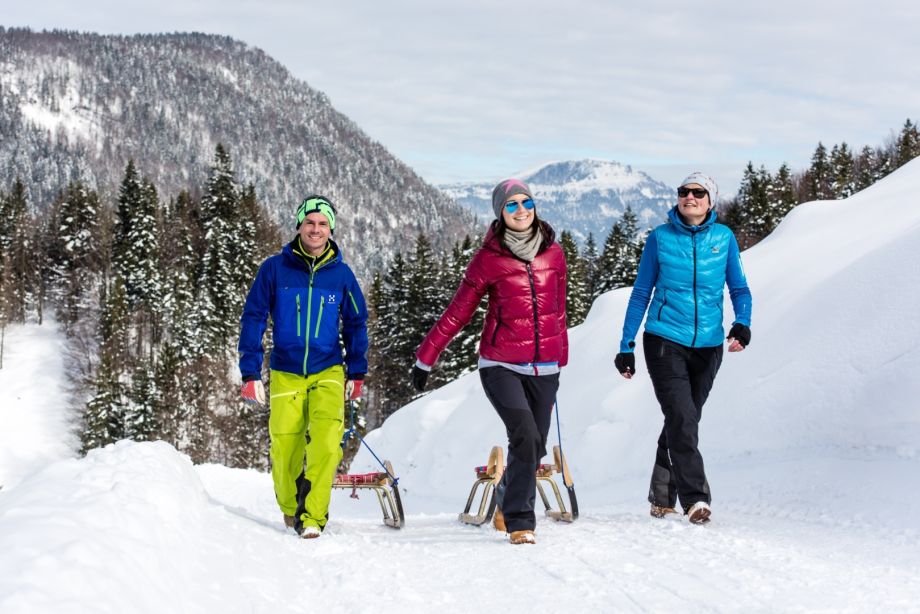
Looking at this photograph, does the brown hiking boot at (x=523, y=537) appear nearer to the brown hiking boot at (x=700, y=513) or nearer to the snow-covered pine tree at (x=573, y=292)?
the brown hiking boot at (x=700, y=513)

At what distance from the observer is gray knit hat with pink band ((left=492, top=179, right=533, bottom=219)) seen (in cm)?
543

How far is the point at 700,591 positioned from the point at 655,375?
7.19 feet

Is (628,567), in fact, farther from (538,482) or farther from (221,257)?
(221,257)

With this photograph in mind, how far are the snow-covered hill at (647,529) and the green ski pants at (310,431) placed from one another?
37 cm

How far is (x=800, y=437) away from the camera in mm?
7898

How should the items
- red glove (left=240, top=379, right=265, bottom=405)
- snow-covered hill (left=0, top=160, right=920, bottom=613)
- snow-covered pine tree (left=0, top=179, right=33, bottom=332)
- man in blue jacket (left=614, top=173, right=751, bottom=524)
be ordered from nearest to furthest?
snow-covered hill (left=0, top=160, right=920, bottom=613)
red glove (left=240, top=379, right=265, bottom=405)
man in blue jacket (left=614, top=173, right=751, bottom=524)
snow-covered pine tree (left=0, top=179, right=33, bottom=332)

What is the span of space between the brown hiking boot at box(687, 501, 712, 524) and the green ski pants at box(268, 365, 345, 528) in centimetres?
269

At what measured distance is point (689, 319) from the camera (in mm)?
5758

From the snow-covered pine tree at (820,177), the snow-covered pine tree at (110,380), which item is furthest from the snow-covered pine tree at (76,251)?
the snow-covered pine tree at (820,177)

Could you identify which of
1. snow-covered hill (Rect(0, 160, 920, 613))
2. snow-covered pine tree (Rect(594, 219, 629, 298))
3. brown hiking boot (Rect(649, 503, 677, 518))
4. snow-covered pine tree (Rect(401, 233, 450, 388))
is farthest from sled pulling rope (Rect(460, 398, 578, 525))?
snow-covered pine tree (Rect(594, 219, 629, 298))

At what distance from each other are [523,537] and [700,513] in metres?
1.41

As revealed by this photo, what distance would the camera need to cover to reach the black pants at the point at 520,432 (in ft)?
17.3

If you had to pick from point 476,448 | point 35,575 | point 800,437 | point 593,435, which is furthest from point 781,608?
point 476,448

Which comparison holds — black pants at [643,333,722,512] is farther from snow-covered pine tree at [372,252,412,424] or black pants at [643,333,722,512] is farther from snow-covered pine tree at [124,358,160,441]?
snow-covered pine tree at [124,358,160,441]
